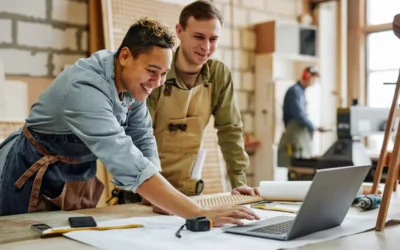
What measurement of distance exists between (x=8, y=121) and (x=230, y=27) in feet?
7.14

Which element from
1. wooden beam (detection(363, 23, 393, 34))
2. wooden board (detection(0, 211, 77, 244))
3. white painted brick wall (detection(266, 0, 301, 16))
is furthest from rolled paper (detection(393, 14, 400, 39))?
wooden beam (detection(363, 23, 393, 34))

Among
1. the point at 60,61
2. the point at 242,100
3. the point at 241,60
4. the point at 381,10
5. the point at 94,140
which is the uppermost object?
the point at 381,10

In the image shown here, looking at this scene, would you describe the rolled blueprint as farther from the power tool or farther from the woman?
the power tool

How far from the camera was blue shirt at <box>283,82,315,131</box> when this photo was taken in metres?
4.43

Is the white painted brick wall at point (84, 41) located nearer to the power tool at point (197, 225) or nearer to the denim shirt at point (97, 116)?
the denim shirt at point (97, 116)

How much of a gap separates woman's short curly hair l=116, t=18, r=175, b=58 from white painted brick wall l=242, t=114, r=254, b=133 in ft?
10.4

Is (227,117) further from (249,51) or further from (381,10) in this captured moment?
(381,10)

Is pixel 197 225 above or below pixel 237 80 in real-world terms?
below

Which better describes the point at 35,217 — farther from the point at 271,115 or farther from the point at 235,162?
the point at 271,115

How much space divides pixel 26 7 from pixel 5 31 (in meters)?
0.20

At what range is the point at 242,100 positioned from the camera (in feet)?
14.9

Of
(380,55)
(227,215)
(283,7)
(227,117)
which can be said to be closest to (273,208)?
(227,215)

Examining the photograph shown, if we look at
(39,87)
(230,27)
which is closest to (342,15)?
(230,27)

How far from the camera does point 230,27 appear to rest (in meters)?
4.38
